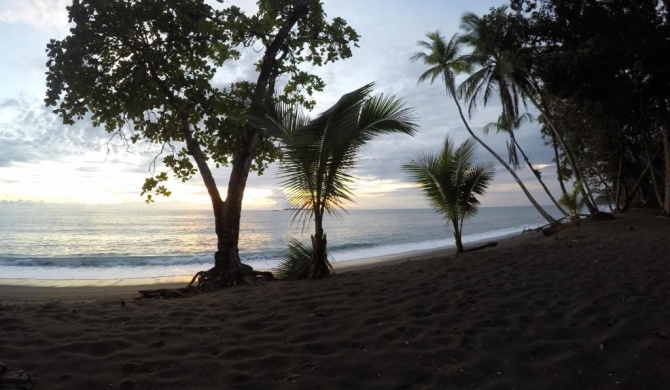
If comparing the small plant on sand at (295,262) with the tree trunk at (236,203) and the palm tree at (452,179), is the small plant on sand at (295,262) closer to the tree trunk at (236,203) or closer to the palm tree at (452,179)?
the tree trunk at (236,203)

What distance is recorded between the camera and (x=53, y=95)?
5820 millimetres

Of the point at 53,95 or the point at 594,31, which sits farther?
the point at 594,31

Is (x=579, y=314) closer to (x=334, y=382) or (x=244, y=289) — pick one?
(x=334, y=382)

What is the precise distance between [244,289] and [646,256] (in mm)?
6905

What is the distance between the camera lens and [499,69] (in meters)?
15.8

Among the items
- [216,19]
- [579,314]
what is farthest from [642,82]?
[216,19]

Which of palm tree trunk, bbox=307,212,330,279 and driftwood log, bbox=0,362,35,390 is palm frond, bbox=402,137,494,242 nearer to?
palm tree trunk, bbox=307,212,330,279

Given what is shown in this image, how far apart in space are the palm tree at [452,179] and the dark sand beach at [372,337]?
12.9 ft

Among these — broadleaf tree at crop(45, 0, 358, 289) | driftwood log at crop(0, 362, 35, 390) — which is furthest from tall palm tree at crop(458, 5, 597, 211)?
driftwood log at crop(0, 362, 35, 390)

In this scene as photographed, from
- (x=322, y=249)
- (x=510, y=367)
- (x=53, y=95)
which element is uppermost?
(x=53, y=95)

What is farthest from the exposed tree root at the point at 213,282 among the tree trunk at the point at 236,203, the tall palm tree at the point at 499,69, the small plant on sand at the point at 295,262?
the tall palm tree at the point at 499,69

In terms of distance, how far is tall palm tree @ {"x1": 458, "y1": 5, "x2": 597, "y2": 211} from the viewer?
46.7ft

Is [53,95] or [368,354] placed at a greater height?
[53,95]

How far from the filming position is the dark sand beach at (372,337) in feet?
8.69
